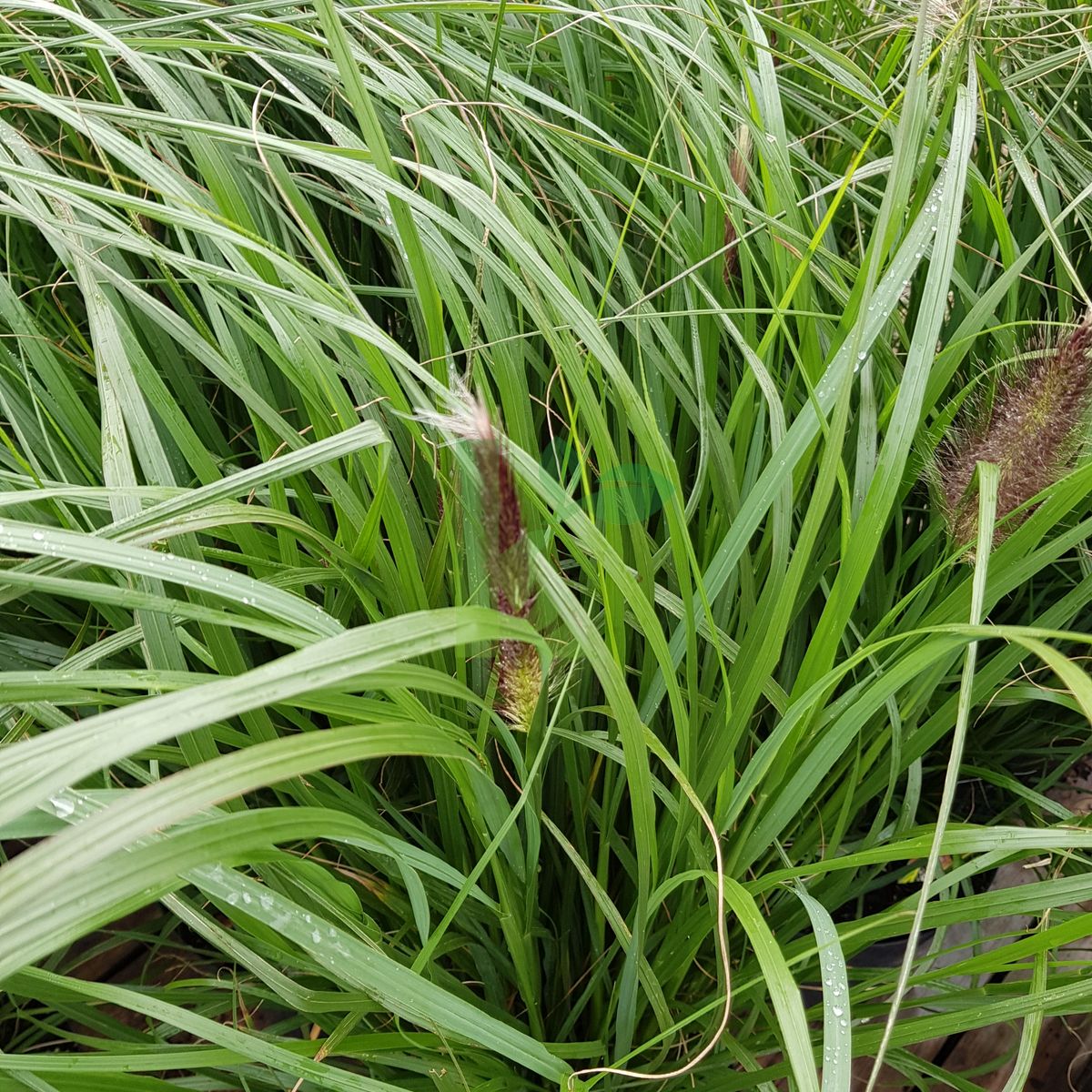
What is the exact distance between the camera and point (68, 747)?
0.33m

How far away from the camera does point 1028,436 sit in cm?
68

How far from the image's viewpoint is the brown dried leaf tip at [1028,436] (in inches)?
25.7

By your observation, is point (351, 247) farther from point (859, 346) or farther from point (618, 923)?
point (618, 923)

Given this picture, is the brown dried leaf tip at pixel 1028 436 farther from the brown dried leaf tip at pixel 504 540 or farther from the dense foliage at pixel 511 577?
the brown dried leaf tip at pixel 504 540

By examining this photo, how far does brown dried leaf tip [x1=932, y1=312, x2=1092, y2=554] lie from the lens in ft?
2.14

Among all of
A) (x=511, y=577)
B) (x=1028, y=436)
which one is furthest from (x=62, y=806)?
(x=1028, y=436)

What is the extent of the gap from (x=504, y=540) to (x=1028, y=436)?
0.48 metres

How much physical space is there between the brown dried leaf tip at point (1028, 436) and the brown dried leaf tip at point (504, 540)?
382mm

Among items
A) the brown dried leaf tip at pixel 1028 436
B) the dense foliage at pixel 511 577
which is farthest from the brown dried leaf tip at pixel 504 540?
the brown dried leaf tip at pixel 1028 436

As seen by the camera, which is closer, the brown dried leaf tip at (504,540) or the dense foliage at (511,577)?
the brown dried leaf tip at (504,540)

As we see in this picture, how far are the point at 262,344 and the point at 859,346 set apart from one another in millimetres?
448

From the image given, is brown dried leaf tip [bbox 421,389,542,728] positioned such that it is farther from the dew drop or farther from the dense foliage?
the dew drop

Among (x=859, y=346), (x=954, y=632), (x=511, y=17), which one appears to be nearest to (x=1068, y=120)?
(x=511, y=17)

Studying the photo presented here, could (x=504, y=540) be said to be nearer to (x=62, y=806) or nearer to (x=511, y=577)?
(x=511, y=577)
